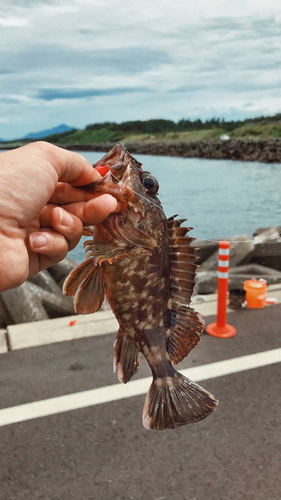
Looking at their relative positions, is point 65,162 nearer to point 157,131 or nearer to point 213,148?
point 157,131

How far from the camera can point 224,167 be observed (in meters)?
1.10

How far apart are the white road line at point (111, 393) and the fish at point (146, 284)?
230 cm

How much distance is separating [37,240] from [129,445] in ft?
7.09

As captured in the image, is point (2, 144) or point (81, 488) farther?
point (81, 488)

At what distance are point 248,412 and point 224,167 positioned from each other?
102 inches

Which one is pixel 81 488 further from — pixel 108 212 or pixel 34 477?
→ pixel 108 212

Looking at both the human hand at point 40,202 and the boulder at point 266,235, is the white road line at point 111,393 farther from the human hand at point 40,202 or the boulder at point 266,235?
the human hand at point 40,202

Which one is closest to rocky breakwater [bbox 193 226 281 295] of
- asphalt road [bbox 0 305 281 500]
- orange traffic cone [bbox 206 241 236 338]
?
orange traffic cone [bbox 206 241 236 338]

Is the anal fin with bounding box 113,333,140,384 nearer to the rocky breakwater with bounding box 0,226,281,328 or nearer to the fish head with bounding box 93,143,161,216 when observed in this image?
the fish head with bounding box 93,143,161,216

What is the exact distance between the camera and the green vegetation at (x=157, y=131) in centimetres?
102

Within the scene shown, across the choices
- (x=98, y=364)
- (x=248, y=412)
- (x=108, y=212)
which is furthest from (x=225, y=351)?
(x=108, y=212)

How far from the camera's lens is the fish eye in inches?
37.6

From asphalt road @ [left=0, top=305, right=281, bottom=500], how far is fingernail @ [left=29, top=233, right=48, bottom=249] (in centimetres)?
194

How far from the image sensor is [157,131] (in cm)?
104
